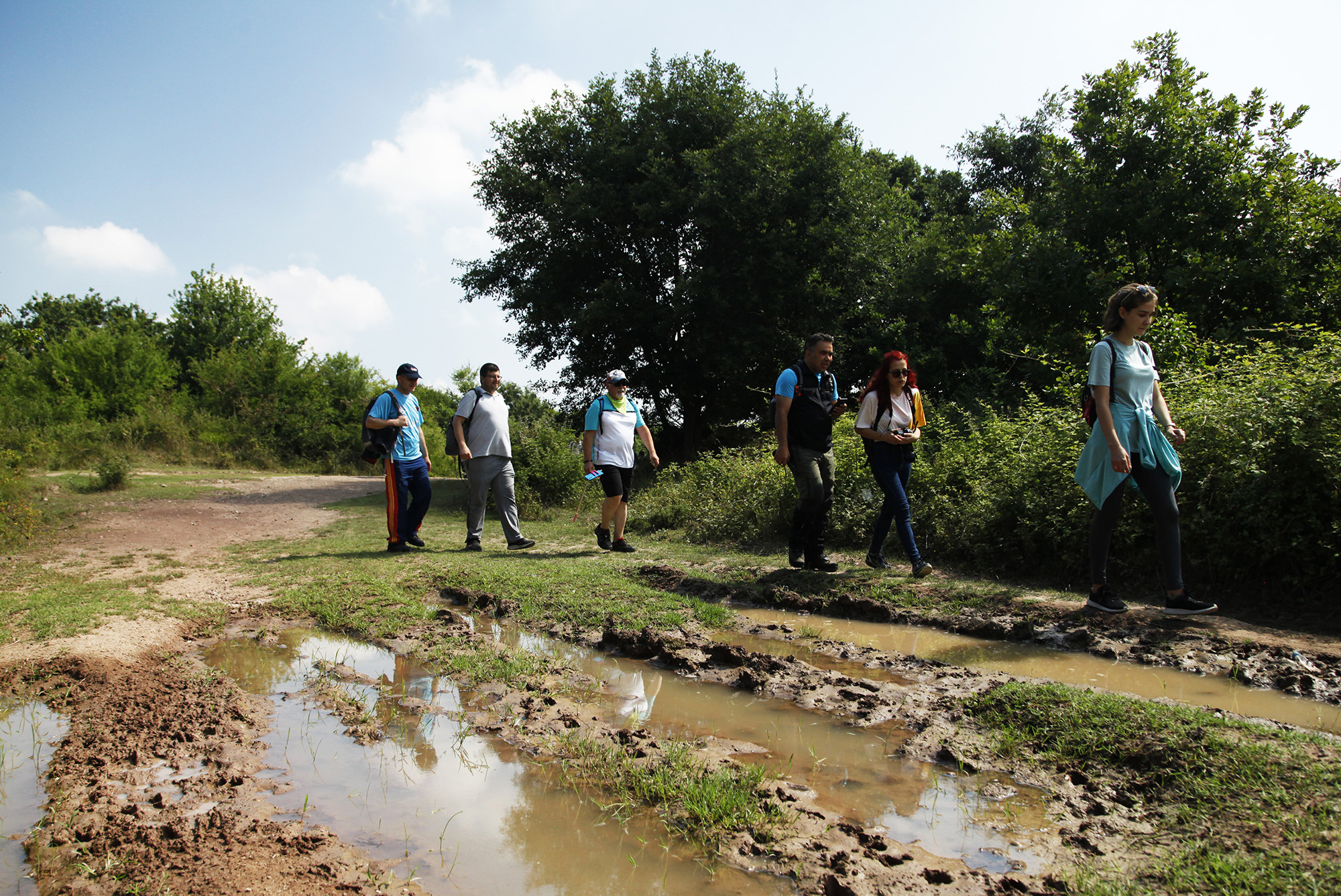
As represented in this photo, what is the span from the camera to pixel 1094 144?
13383 millimetres

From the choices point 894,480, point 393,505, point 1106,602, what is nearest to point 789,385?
point 894,480

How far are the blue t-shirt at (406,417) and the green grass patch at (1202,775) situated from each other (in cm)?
686

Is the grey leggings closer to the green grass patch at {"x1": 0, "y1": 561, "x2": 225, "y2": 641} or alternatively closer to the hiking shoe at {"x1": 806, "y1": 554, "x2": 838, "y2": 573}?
the hiking shoe at {"x1": 806, "y1": 554, "x2": 838, "y2": 573}

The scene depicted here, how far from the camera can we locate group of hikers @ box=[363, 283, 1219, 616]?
5.10 meters

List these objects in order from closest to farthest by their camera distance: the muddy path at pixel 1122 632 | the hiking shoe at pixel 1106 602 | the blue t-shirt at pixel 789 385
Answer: the muddy path at pixel 1122 632
the hiking shoe at pixel 1106 602
the blue t-shirt at pixel 789 385

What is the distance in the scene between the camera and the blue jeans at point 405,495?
8.66m

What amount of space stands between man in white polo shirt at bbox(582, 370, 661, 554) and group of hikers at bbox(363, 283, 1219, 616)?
2 cm

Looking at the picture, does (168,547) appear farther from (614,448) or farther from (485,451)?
(614,448)

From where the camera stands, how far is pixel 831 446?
24.3 ft

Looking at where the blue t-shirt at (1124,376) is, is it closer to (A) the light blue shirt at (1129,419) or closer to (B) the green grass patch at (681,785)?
(A) the light blue shirt at (1129,419)

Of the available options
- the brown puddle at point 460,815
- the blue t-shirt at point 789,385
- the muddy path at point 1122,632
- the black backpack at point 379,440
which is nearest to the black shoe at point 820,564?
the muddy path at point 1122,632

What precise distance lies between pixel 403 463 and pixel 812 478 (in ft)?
15.4

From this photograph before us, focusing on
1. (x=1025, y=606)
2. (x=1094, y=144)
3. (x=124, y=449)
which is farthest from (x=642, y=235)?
(x=124, y=449)

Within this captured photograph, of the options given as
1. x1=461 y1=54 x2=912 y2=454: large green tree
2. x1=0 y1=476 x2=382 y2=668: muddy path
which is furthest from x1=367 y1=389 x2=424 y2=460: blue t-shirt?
x1=461 y1=54 x2=912 y2=454: large green tree
